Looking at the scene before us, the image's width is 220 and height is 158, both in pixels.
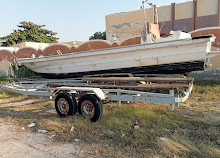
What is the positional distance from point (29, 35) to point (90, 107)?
86.8ft

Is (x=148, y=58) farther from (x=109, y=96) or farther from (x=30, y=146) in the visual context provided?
(x=30, y=146)

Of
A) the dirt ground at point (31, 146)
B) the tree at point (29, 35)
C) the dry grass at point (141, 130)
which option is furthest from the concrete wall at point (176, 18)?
the tree at point (29, 35)

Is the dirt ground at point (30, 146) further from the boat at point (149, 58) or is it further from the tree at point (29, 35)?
the tree at point (29, 35)

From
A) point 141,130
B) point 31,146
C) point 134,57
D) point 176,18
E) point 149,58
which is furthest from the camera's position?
point 176,18

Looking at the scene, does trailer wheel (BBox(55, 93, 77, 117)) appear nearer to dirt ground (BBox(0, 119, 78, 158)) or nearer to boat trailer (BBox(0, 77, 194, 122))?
boat trailer (BBox(0, 77, 194, 122))

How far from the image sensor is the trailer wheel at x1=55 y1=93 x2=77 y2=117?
438cm

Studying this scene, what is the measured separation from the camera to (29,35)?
27.2m

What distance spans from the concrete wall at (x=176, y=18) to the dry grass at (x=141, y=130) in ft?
22.8

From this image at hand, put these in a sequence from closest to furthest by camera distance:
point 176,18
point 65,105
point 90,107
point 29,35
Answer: point 90,107 → point 65,105 → point 176,18 → point 29,35

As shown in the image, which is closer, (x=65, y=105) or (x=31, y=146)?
(x=31, y=146)

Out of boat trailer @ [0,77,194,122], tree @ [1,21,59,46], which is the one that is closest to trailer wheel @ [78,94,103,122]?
boat trailer @ [0,77,194,122]

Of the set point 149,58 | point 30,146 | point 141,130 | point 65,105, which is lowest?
point 30,146

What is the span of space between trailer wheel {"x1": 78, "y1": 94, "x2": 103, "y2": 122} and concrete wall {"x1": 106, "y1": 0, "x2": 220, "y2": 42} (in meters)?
7.22

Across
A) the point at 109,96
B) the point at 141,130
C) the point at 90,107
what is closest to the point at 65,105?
the point at 90,107
